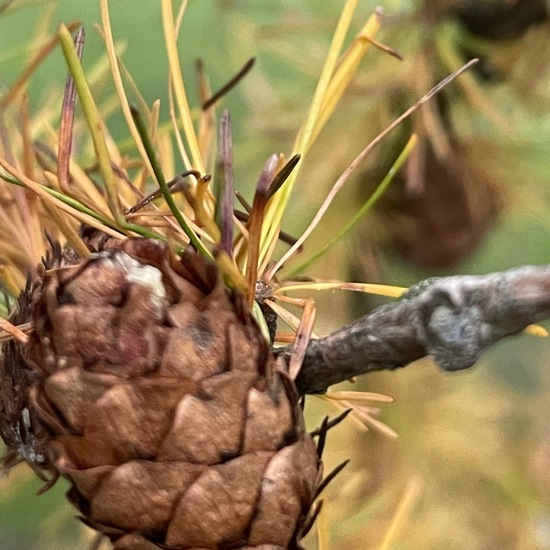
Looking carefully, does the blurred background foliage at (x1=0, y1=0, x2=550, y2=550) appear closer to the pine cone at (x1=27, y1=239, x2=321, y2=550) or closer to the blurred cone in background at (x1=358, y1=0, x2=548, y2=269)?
the blurred cone in background at (x1=358, y1=0, x2=548, y2=269)

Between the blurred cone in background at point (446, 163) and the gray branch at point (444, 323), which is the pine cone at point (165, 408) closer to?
the gray branch at point (444, 323)

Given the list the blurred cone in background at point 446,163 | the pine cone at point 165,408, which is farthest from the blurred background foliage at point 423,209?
the pine cone at point 165,408

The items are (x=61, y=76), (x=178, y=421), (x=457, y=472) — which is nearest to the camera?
(x=178, y=421)

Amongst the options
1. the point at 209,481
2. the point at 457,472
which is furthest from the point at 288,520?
the point at 457,472

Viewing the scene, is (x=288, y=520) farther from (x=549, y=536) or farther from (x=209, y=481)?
(x=549, y=536)

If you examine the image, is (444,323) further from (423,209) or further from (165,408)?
(423,209)
